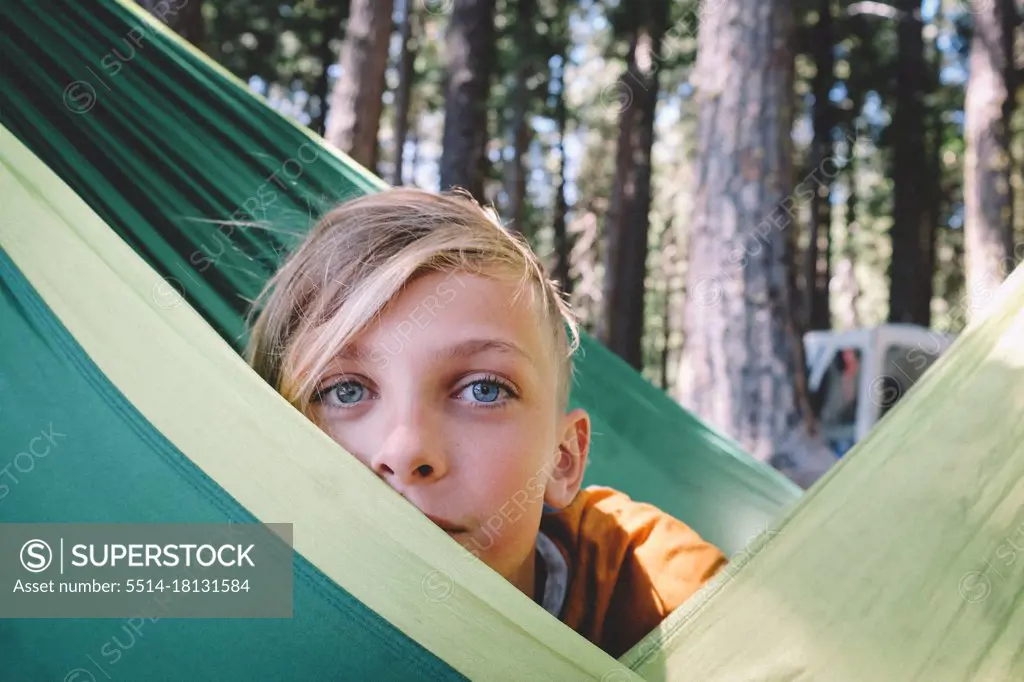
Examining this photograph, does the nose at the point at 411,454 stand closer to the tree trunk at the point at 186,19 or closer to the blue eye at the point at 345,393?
the blue eye at the point at 345,393

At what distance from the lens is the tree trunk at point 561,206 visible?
11234mm

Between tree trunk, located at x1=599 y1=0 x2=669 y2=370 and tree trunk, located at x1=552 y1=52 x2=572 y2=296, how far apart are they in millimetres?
2209

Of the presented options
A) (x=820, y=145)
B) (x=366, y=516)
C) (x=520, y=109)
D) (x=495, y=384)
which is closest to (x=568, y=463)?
(x=495, y=384)

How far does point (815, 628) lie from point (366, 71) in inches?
159

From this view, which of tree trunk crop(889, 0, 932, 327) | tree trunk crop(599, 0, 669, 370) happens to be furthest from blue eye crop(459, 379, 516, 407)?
tree trunk crop(889, 0, 932, 327)

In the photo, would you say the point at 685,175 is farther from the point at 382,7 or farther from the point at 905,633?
the point at 905,633

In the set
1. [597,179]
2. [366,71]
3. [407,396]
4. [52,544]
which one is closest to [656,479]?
[407,396]

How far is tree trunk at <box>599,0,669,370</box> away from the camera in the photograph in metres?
8.12

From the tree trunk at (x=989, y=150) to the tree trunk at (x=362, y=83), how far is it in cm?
378

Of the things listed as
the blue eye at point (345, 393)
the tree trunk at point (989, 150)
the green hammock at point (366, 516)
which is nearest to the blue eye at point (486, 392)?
the blue eye at point (345, 393)

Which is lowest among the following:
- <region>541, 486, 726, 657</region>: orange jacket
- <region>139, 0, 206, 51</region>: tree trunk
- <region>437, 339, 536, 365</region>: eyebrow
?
<region>541, 486, 726, 657</region>: orange jacket
